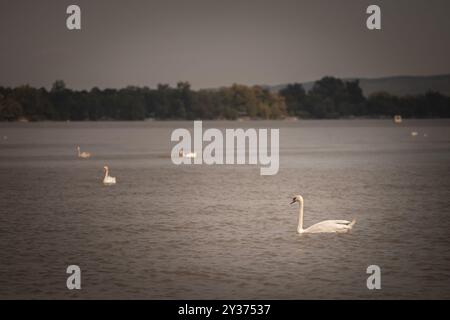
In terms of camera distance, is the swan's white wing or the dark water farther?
the swan's white wing

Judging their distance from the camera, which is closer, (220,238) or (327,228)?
(220,238)

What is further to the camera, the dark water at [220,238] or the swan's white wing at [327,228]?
the swan's white wing at [327,228]

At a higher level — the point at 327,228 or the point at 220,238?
the point at 327,228

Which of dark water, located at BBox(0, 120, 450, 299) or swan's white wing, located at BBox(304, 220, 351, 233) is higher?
swan's white wing, located at BBox(304, 220, 351, 233)

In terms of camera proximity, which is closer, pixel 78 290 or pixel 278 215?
pixel 78 290

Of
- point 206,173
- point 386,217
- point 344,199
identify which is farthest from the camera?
Result: point 206,173

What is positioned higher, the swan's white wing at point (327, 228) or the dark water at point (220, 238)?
the swan's white wing at point (327, 228)

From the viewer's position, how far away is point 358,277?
15180 millimetres

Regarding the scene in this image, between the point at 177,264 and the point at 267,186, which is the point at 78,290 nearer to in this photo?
the point at 177,264

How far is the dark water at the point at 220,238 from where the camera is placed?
14.6 metres

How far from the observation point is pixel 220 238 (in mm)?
19500

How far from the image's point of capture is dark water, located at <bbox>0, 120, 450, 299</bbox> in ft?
47.8
